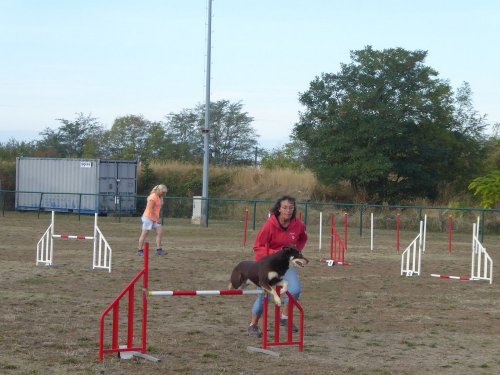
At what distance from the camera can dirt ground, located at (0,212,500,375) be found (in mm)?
8703

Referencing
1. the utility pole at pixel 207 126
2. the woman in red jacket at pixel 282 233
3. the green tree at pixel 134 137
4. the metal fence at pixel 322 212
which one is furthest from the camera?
the green tree at pixel 134 137

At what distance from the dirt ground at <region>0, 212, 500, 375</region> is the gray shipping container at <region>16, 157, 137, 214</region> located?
16672 millimetres

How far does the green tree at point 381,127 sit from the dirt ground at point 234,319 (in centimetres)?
2130

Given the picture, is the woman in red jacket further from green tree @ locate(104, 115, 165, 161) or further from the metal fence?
green tree @ locate(104, 115, 165, 161)

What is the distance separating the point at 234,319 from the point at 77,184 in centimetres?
3035

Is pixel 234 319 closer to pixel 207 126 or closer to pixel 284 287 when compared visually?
pixel 284 287

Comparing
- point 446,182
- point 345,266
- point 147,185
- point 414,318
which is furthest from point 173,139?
point 414,318

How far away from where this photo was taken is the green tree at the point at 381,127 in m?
43.0

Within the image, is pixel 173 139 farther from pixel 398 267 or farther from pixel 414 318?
pixel 414 318

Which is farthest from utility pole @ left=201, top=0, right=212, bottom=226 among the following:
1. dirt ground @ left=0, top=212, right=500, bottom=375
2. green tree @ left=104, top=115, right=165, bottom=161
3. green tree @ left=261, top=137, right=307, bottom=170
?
green tree @ left=104, top=115, right=165, bottom=161

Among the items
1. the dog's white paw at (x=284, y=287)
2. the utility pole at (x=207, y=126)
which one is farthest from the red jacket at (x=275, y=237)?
the utility pole at (x=207, y=126)

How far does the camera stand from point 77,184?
134 feet

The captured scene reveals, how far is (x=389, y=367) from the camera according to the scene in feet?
28.8

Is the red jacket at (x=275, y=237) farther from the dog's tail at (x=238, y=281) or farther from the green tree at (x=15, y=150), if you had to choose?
the green tree at (x=15, y=150)
